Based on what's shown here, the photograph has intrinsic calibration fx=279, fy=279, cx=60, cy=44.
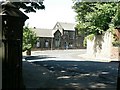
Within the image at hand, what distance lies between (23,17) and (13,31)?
2.46 feet

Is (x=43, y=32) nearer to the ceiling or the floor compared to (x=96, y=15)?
nearer to the floor

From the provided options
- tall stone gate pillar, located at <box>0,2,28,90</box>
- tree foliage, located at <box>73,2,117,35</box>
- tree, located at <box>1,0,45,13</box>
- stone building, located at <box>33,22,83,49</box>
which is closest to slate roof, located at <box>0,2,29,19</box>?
tall stone gate pillar, located at <box>0,2,28,90</box>

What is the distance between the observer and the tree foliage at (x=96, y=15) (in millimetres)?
33750

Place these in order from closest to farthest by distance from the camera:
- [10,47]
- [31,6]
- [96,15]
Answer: [10,47], [31,6], [96,15]

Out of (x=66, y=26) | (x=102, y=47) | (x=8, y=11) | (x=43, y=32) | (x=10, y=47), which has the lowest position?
(x=102, y=47)

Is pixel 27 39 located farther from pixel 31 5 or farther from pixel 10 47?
pixel 10 47

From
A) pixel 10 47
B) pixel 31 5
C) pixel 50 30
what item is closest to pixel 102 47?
pixel 31 5

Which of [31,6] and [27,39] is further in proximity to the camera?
[27,39]

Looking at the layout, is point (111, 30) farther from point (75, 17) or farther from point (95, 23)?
point (75, 17)

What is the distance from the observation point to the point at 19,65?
995cm

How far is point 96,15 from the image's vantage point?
34.7 meters

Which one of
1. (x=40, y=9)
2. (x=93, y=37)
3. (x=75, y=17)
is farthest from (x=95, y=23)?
(x=40, y=9)

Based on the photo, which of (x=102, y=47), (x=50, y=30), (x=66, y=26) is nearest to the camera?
(x=102, y=47)

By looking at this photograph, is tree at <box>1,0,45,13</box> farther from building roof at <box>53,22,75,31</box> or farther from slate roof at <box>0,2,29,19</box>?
building roof at <box>53,22,75,31</box>
